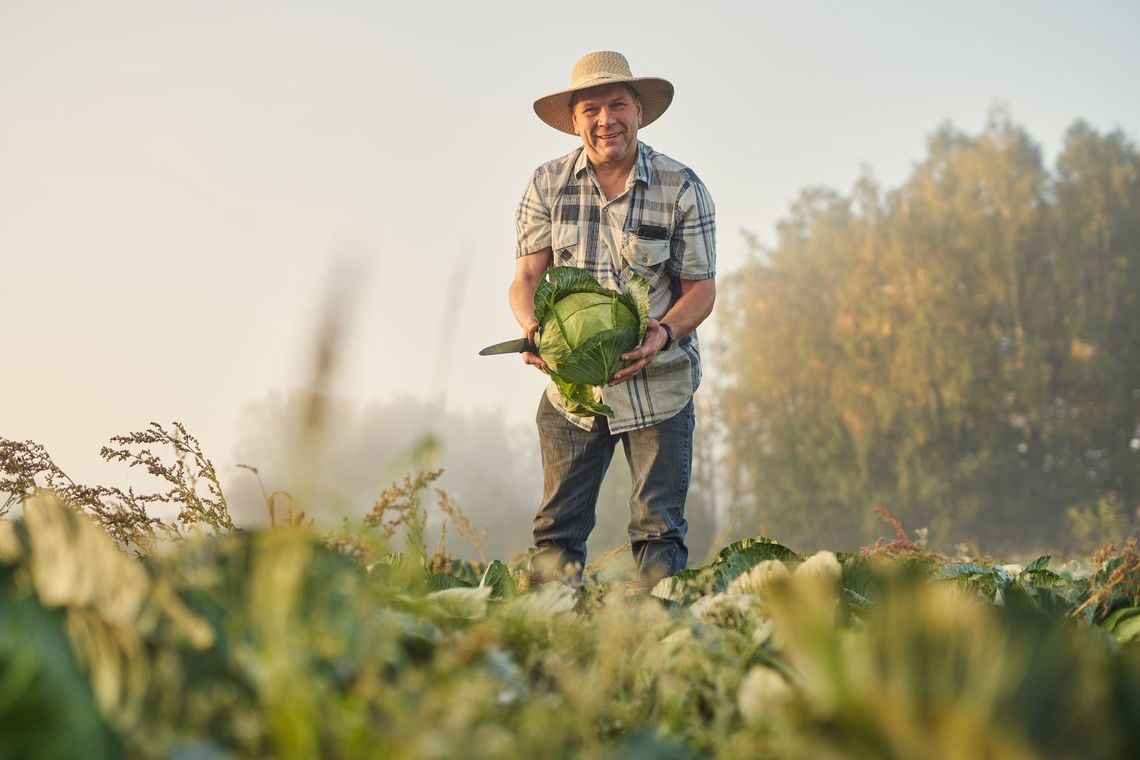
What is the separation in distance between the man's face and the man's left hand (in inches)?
33.9

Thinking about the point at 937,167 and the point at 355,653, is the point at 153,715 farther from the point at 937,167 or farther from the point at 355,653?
the point at 937,167

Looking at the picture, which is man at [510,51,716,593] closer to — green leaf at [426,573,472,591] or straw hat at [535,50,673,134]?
straw hat at [535,50,673,134]

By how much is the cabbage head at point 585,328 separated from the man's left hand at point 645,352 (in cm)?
3

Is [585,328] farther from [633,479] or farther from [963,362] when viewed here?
[963,362]

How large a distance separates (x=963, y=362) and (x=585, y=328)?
2785cm

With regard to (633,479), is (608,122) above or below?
above

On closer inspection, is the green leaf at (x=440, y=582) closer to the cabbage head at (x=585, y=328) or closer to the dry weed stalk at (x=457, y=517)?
the dry weed stalk at (x=457, y=517)

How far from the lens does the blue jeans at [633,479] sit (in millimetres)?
4387

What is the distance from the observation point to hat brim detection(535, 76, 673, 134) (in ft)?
15.5

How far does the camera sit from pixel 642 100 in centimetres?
500

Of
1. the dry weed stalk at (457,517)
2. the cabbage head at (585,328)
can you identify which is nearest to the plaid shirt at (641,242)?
the cabbage head at (585,328)

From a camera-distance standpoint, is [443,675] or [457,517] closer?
[443,675]

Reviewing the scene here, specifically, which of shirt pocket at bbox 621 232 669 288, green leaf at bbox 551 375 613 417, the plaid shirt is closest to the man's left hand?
green leaf at bbox 551 375 613 417

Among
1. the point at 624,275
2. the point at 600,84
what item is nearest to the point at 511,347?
the point at 624,275
